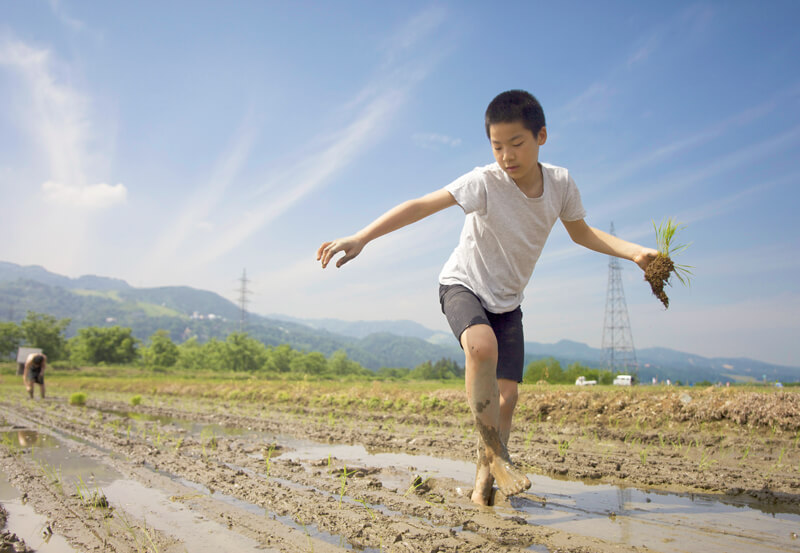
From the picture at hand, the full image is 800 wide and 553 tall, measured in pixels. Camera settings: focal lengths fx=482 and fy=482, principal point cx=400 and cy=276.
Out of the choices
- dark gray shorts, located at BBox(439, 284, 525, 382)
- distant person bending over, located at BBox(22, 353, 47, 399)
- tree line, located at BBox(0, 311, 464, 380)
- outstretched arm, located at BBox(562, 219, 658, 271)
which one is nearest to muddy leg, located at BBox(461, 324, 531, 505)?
dark gray shorts, located at BBox(439, 284, 525, 382)

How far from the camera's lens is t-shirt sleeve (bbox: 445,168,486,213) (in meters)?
2.78

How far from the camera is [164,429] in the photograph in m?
7.00

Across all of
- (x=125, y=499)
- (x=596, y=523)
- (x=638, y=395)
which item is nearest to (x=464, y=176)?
(x=596, y=523)

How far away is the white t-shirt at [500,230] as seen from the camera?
9.37ft

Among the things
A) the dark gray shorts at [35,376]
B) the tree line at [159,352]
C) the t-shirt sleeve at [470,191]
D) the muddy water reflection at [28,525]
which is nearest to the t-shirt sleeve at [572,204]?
the t-shirt sleeve at [470,191]

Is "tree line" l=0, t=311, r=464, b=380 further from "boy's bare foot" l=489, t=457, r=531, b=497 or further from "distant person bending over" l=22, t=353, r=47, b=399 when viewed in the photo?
"boy's bare foot" l=489, t=457, r=531, b=497

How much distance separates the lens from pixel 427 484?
3.36 meters

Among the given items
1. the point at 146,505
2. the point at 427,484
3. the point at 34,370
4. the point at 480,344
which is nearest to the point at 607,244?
the point at 480,344

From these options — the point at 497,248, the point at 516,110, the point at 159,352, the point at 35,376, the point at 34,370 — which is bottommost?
the point at 159,352

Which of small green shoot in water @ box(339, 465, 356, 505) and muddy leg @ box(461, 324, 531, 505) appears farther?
small green shoot in water @ box(339, 465, 356, 505)

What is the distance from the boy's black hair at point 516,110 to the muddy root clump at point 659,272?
1178 millimetres

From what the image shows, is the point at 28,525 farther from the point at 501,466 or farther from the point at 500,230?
the point at 500,230

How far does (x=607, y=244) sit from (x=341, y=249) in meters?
1.92

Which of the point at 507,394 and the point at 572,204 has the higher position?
the point at 572,204
